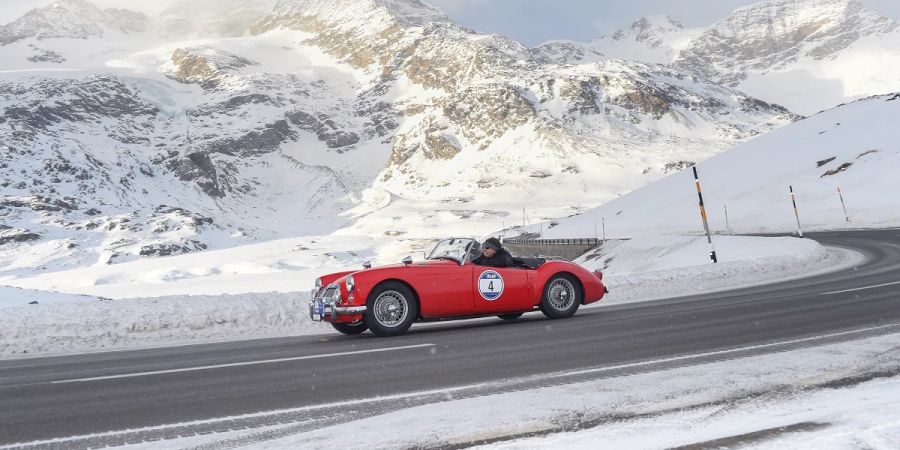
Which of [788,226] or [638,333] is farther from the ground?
[788,226]

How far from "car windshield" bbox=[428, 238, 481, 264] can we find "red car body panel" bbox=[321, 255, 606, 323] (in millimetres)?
153

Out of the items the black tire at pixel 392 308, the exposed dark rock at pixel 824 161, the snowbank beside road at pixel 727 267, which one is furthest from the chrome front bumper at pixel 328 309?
→ the exposed dark rock at pixel 824 161

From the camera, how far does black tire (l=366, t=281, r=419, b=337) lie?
1010 cm

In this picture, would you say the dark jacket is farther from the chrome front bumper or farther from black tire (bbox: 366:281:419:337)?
the chrome front bumper

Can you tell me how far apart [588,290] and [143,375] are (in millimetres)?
7360

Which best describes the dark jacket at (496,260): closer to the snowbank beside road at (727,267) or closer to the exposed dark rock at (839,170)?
the snowbank beside road at (727,267)

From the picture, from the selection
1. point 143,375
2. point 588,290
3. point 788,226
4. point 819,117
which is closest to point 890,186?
point 788,226

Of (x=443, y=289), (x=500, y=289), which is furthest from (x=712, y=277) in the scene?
(x=443, y=289)

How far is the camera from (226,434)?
4719 millimetres

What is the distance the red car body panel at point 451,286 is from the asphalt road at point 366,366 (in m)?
0.34

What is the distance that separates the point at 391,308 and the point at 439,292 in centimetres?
75

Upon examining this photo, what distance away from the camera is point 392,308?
1021 cm

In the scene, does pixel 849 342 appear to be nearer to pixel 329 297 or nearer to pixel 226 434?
pixel 226 434

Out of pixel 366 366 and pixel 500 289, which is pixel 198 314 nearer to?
pixel 500 289
